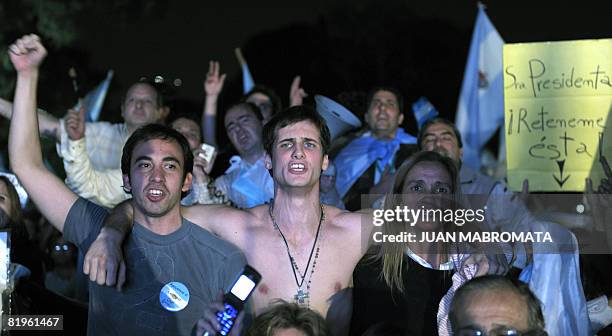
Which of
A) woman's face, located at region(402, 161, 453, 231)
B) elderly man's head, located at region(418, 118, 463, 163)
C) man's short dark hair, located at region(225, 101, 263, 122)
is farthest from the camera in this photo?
man's short dark hair, located at region(225, 101, 263, 122)

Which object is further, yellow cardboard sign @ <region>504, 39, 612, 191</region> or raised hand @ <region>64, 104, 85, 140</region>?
raised hand @ <region>64, 104, 85, 140</region>

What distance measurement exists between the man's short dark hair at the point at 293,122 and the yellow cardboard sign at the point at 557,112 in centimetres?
169

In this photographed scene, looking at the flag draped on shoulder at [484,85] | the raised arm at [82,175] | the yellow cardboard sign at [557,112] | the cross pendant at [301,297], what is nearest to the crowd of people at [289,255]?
the cross pendant at [301,297]

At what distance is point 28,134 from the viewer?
403 cm

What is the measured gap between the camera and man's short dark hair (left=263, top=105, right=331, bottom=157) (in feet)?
14.5

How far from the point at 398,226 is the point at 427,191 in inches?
11.5

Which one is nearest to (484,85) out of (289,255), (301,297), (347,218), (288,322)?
(347,218)

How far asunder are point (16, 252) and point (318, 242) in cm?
186

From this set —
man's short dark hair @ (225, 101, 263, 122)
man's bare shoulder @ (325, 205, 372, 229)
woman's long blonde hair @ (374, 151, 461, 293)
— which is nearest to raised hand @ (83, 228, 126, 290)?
man's bare shoulder @ (325, 205, 372, 229)

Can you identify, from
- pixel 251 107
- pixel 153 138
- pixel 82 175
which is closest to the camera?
pixel 153 138

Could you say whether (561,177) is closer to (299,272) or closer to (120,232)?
(299,272)

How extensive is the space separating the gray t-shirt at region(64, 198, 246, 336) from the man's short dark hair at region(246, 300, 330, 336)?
1.75 feet

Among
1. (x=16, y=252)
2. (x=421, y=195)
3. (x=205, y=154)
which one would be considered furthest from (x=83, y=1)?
(x=421, y=195)

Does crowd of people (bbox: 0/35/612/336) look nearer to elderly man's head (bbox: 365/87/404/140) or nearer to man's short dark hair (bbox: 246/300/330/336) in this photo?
man's short dark hair (bbox: 246/300/330/336)
